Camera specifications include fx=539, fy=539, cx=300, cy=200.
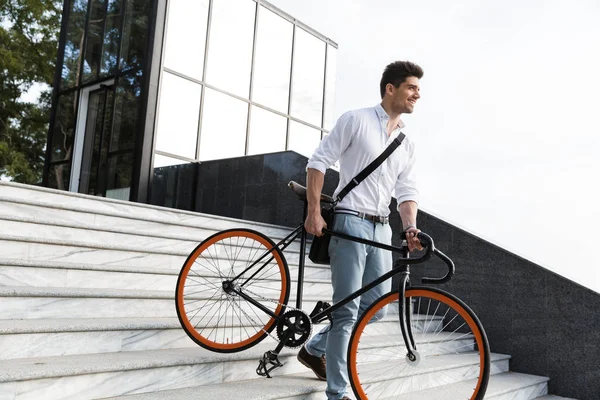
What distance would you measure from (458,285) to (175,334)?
10.5 ft

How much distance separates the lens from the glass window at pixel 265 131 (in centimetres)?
1370

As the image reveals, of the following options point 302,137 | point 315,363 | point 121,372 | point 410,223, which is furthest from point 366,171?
point 302,137

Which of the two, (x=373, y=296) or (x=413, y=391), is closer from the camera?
(x=373, y=296)

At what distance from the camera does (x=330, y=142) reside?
3076mm

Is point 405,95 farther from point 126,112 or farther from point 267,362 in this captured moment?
point 126,112

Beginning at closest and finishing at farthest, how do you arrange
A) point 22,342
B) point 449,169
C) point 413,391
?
point 22,342
point 413,391
point 449,169

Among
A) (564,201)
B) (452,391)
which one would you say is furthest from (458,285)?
(564,201)

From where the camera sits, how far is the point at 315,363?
3381 mm

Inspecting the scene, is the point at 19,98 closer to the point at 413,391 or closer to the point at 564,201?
the point at 564,201

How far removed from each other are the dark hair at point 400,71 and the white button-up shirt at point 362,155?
18cm

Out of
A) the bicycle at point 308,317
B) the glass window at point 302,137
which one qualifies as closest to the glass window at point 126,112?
the glass window at point 302,137

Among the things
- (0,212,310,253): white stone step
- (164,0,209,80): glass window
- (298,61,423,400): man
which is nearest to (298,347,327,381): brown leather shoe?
(298,61,423,400): man

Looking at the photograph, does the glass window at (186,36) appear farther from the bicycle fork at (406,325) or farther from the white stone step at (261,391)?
the bicycle fork at (406,325)

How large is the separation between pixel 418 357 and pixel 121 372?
1.54 m
